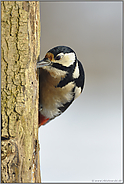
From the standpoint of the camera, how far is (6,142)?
17.8 inches

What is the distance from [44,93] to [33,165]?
0.74 ft

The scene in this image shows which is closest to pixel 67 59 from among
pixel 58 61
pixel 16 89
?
pixel 58 61

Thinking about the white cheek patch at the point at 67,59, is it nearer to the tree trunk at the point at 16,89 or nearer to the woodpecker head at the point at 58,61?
the woodpecker head at the point at 58,61

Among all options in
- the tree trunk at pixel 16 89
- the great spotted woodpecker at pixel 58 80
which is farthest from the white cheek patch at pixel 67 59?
the tree trunk at pixel 16 89

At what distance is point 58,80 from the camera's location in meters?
0.59

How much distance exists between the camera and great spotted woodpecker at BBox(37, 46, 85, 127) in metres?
0.56

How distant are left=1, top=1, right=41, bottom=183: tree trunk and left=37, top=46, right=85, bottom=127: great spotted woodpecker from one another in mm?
81

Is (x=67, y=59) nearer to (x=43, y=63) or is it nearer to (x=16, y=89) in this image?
(x=43, y=63)

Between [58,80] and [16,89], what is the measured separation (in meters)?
0.16

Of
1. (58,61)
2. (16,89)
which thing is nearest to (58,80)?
(58,61)

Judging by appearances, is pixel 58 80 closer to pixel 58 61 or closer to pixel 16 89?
pixel 58 61

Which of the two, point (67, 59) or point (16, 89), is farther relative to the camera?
point (67, 59)

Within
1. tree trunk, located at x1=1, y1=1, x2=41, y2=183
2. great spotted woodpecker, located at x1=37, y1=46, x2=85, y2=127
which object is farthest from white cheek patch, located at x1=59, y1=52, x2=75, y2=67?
tree trunk, located at x1=1, y1=1, x2=41, y2=183

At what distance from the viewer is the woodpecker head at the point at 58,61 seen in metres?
0.55
